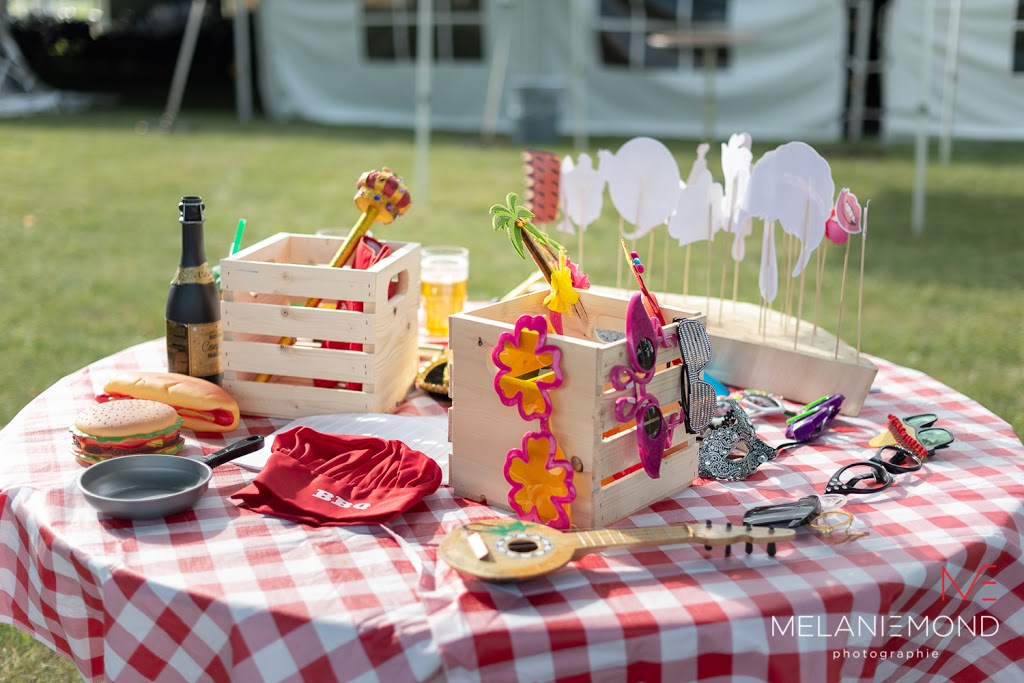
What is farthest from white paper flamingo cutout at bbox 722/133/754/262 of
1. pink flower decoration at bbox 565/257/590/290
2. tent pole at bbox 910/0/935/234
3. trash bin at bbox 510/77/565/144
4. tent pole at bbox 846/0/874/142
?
tent pole at bbox 846/0/874/142

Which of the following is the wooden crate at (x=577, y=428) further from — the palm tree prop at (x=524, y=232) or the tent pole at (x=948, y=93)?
the tent pole at (x=948, y=93)

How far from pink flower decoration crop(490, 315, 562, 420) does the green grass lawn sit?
5.50 feet

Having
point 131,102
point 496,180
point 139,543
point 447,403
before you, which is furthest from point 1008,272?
point 131,102

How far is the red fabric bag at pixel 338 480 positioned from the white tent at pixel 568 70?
7355mm

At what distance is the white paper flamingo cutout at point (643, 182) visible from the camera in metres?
2.08

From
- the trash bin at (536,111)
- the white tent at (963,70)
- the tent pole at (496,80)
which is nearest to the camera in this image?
the white tent at (963,70)

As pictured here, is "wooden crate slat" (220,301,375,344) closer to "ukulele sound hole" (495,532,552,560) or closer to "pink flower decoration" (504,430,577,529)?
"pink flower decoration" (504,430,577,529)

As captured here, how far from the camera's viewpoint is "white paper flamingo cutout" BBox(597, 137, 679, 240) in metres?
2.08

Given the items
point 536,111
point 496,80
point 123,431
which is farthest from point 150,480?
point 496,80

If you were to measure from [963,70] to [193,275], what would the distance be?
9.31m

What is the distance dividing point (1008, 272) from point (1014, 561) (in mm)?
5101

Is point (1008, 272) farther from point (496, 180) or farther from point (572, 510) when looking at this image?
point (572, 510)

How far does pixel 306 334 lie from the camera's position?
1.91 metres

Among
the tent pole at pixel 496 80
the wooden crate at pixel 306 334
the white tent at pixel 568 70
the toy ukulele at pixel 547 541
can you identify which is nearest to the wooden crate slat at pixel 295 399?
the wooden crate at pixel 306 334
